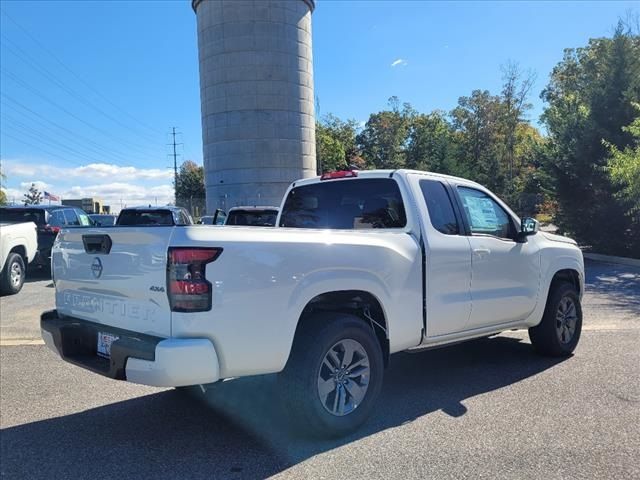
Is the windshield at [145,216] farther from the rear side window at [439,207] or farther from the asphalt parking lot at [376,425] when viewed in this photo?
the rear side window at [439,207]

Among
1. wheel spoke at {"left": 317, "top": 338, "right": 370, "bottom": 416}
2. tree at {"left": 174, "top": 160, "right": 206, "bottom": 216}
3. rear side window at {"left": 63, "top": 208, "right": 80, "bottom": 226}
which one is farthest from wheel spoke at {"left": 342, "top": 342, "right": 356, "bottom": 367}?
tree at {"left": 174, "top": 160, "right": 206, "bottom": 216}

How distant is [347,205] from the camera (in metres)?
5.21

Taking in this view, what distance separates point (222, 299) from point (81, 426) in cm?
198

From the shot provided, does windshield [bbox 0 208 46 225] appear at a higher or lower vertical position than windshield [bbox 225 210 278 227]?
higher

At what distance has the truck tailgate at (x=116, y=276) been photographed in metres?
3.41

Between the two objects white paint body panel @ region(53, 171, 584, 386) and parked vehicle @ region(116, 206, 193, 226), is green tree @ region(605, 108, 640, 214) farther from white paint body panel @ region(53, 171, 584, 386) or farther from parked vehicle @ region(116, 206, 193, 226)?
parked vehicle @ region(116, 206, 193, 226)

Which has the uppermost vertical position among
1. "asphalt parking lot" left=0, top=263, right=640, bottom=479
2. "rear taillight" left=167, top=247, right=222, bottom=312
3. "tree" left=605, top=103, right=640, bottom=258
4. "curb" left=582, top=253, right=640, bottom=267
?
"tree" left=605, top=103, right=640, bottom=258

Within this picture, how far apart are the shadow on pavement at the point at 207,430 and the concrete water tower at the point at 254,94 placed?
36096 mm

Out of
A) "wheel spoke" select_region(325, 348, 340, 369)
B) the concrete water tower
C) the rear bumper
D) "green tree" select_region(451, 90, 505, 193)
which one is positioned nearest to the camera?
the rear bumper

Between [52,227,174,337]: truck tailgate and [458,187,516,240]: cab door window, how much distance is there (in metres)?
3.07

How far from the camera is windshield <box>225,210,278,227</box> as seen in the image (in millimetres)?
10922

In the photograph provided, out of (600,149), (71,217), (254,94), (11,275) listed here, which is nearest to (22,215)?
(71,217)

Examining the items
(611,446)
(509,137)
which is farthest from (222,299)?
(509,137)

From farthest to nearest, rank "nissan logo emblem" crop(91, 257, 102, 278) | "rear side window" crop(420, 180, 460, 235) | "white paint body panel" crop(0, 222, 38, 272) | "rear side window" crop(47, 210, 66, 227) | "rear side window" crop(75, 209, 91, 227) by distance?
"rear side window" crop(75, 209, 91, 227)
"rear side window" crop(47, 210, 66, 227)
"white paint body panel" crop(0, 222, 38, 272)
"rear side window" crop(420, 180, 460, 235)
"nissan logo emblem" crop(91, 257, 102, 278)
